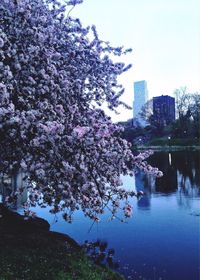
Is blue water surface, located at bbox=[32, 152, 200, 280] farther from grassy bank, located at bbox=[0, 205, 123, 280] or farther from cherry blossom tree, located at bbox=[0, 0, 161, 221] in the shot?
cherry blossom tree, located at bbox=[0, 0, 161, 221]

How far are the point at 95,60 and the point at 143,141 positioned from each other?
147m

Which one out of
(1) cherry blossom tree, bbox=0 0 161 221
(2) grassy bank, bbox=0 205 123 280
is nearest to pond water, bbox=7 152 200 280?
(2) grassy bank, bbox=0 205 123 280

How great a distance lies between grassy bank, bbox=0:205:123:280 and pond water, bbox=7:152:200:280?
2.34m

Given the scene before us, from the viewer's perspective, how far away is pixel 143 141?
160 metres

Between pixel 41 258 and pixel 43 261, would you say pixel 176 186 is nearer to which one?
pixel 41 258

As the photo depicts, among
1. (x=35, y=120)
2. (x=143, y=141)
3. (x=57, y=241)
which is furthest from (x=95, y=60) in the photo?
(x=143, y=141)

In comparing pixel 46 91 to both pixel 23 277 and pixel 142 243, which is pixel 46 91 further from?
pixel 142 243

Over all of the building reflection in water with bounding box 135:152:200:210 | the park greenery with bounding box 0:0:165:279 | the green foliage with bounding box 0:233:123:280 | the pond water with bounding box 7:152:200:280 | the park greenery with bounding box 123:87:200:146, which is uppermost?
the park greenery with bounding box 123:87:200:146

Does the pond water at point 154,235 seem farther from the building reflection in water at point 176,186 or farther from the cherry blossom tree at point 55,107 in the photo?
the cherry blossom tree at point 55,107

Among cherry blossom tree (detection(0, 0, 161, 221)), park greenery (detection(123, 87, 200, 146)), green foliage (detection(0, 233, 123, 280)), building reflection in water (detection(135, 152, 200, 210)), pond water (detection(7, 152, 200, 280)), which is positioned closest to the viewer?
cherry blossom tree (detection(0, 0, 161, 221))

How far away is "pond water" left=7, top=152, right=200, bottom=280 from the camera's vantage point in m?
15.8

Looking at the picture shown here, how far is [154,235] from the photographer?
20531 millimetres

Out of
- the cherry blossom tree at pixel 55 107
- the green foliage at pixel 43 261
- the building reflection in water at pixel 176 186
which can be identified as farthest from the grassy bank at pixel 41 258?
the building reflection in water at pixel 176 186

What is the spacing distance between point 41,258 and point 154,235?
930 cm
